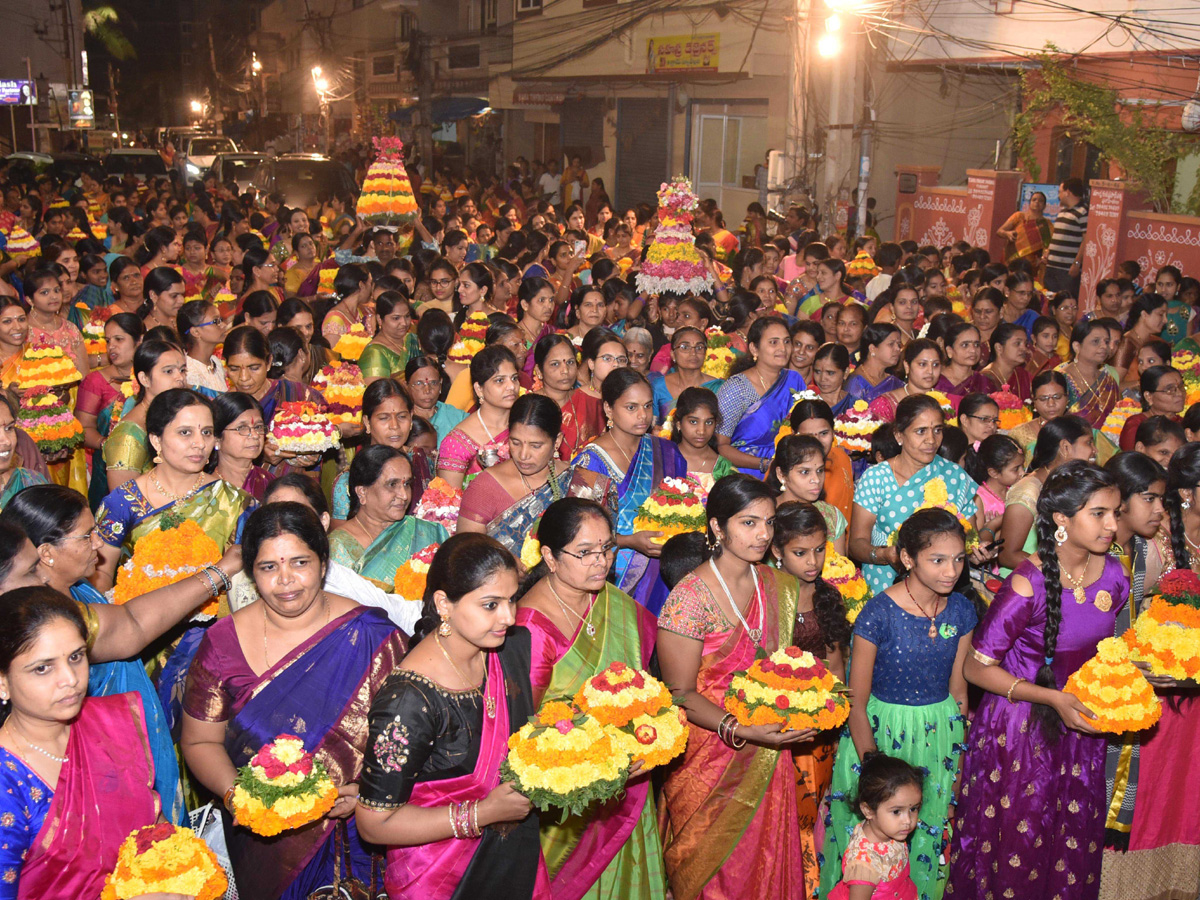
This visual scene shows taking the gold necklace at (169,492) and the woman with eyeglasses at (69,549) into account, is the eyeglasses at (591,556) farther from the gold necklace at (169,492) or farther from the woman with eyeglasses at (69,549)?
the gold necklace at (169,492)

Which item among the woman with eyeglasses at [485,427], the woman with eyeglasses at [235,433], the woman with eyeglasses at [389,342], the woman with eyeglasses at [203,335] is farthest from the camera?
the woman with eyeglasses at [389,342]

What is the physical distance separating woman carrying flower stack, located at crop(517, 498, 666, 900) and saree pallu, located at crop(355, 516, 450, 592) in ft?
3.29

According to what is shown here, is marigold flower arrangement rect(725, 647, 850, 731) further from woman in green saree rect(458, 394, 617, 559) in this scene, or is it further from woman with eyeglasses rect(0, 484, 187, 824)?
woman with eyeglasses rect(0, 484, 187, 824)

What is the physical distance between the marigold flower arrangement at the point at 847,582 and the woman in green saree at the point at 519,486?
3.57 feet

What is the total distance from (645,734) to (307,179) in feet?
61.9

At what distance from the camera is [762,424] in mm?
6723

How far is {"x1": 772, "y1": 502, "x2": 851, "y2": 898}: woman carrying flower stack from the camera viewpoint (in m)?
4.32

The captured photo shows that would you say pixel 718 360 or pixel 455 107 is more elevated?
pixel 455 107

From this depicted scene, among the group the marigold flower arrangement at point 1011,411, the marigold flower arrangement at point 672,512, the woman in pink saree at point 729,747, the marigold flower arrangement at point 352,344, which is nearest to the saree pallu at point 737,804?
the woman in pink saree at point 729,747

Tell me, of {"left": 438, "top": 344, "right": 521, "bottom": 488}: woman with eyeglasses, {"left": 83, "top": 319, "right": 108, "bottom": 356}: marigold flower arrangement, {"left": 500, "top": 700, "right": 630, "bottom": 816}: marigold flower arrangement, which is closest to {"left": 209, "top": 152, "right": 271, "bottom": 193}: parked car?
{"left": 83, "top": 319, "right": 108, "bottom": 356}: marigold flower arrangement

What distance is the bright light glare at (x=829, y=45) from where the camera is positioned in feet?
56.4

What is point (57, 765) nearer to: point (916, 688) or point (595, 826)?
point (595, 826)

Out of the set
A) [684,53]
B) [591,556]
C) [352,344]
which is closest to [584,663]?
[591,556]

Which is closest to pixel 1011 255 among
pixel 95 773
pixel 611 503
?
pixel 611 503
